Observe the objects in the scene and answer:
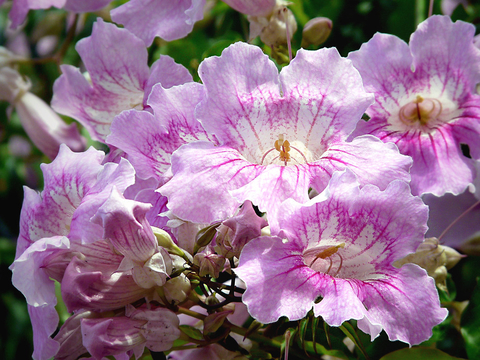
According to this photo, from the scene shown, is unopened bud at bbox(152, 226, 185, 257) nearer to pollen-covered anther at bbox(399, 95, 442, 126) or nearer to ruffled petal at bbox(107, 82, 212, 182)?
ruffled petal at bbox(107, 82, 212, 182)

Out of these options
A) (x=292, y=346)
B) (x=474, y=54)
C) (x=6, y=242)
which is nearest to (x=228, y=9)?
(x=474, y=54)

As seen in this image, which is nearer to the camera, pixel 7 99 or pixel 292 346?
pixel 292 346

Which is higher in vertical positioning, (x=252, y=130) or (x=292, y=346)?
(x=252, y=130)

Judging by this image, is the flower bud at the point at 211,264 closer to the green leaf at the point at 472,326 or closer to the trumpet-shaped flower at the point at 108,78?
the trumpet-shaped flower at the point at 108,78

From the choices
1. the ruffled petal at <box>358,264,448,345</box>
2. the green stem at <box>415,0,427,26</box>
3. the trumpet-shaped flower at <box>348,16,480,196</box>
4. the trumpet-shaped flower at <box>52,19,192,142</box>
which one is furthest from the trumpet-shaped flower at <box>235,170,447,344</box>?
the green stem at <box>415,0,427,26</box>

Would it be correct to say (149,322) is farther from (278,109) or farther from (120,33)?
(120,33)

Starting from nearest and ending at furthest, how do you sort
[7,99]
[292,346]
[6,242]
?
[292,346] → [7,99] → [6,242]

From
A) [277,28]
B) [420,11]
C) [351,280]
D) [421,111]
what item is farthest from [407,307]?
[420,11]
